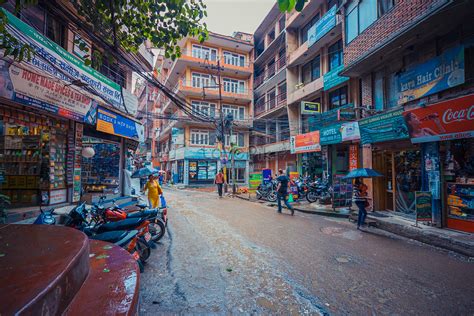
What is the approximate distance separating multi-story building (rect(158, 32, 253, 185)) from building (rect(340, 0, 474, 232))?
1671 cm

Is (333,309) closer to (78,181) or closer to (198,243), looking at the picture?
(198,243)

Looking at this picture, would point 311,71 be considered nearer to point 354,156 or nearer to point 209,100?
point 354,156

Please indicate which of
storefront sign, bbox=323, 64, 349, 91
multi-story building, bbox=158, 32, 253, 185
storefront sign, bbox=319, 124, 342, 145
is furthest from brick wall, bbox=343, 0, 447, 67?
multi-story building, bbox=158, 32, 253, 185

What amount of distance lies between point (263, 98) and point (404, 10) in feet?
65.8

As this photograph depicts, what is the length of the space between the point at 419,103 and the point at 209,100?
22.7m

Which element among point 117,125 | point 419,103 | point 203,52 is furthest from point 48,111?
point 203,52

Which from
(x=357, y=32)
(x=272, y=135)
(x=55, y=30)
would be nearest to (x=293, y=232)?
(x=357, y=32)

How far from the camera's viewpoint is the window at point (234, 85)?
28500 millimetres

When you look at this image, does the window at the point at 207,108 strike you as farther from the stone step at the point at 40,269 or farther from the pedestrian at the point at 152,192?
the stone step at the point at 40,269

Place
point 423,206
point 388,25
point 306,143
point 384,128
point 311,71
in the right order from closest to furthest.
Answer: point 423,206 < point 388,25 < point 384,128 < point 306,143 < point 311,71

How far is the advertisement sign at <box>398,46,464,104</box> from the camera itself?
6.70 meters

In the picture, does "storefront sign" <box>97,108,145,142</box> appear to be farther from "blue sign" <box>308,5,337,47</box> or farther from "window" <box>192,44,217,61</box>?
"window" <box>192,44,217,61</box>

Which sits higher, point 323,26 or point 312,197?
point 323,26

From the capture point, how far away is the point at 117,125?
10.2 m
